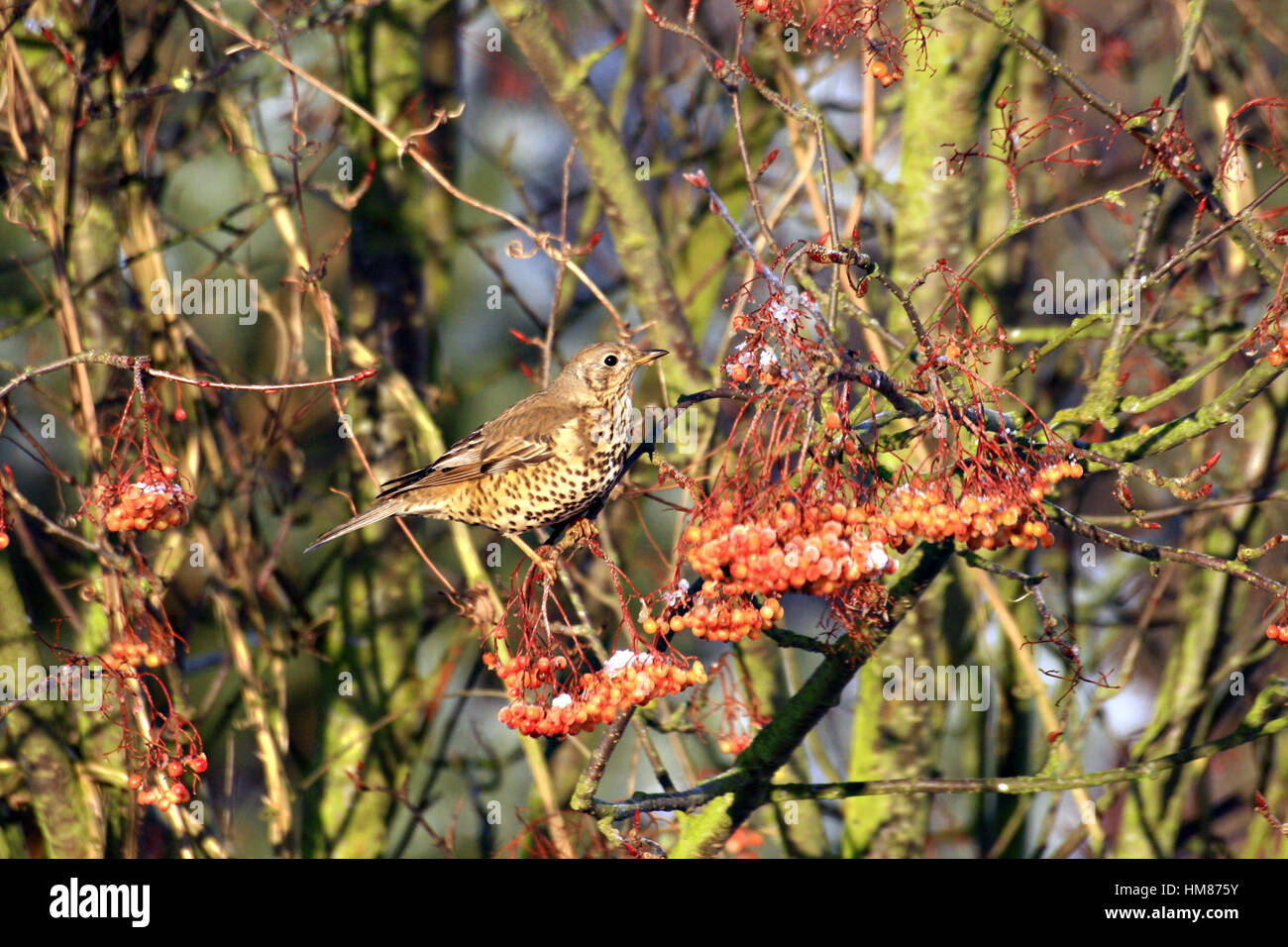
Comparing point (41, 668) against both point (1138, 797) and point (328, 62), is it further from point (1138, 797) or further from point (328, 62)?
point (1138, 797)

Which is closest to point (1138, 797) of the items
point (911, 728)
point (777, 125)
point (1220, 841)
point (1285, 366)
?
point (1220, 841)

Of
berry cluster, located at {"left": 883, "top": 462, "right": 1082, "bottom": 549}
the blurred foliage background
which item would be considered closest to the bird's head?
the blurred foliage background

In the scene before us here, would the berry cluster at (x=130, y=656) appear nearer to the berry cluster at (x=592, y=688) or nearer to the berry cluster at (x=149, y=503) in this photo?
the berry cluster at (x=149, y=503)

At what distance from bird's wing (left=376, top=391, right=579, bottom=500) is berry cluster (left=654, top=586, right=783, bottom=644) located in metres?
1.64

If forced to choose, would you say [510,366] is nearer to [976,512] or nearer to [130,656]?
[130,656]

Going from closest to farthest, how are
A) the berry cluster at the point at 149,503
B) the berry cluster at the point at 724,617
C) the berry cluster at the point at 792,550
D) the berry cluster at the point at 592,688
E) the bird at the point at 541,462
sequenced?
the berry cluster at the point at 792,550
the berry cluster at the point at 724,617
the berry cluster at the point at 592,688
the berry cluster at the point at 149,503
the bird at the point at 541,462

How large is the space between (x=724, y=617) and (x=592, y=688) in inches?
16.9

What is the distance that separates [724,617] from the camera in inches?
86.3

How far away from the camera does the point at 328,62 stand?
18.5 ft

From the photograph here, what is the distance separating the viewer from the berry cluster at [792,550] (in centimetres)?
199

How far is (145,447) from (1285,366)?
271 cm

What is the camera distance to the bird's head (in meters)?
3.79

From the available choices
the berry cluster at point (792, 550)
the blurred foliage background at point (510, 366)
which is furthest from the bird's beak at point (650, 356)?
the berry cluster at point (792, 550)

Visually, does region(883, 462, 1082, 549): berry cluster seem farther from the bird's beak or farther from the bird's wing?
the bird's wing
